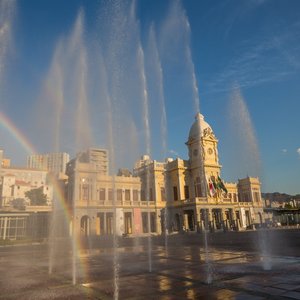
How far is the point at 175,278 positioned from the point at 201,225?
39.8 metres

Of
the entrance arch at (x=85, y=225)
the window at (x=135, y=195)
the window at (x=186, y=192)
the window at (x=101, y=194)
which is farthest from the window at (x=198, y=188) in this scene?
the entrance arch at (x=85, y=225)

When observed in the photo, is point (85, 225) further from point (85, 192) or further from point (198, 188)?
point (198, 188)

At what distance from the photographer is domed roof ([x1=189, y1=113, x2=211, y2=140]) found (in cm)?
6242

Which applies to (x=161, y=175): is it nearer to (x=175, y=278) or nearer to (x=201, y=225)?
(x=201, y=225)

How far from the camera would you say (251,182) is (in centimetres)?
7031

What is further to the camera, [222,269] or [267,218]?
[267,218]

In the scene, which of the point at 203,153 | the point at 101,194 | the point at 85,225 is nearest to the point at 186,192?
the point at 203,153

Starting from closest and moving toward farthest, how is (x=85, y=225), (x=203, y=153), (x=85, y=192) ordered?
1. (x=85, y=225)
2. (x=85, y=192)
3. (x=203, y=153)

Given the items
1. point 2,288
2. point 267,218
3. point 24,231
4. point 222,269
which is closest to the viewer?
point 2,288

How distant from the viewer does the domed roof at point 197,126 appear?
62422 millimetres

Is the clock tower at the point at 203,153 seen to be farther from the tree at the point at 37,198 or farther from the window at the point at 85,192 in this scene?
the tree at the point at 37,198

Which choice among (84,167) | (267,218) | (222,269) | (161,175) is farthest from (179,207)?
(222,269)

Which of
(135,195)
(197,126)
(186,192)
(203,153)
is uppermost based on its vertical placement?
(197,126)

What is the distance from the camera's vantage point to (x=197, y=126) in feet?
207
